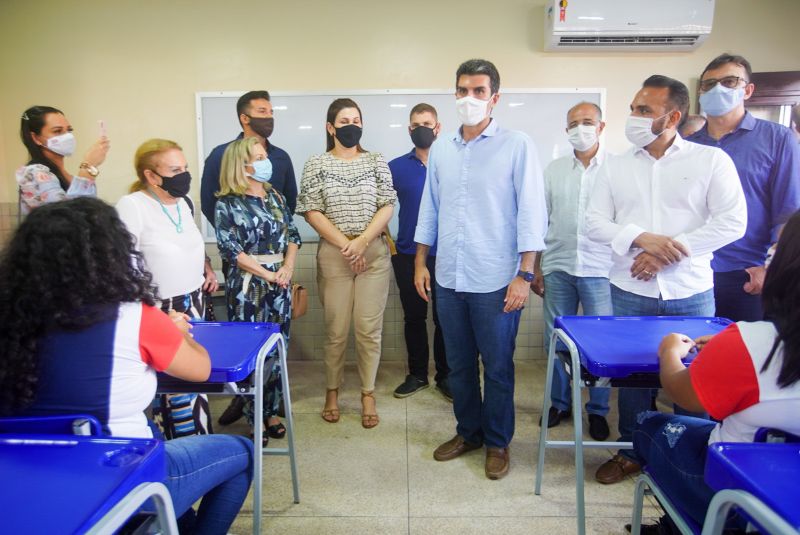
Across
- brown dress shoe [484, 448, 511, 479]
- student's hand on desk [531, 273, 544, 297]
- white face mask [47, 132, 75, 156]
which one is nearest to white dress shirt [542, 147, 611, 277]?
student's hand on desk [531, 273, 544, 297]

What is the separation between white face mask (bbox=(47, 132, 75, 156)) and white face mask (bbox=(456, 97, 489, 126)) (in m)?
2.02

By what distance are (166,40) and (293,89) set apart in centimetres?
89

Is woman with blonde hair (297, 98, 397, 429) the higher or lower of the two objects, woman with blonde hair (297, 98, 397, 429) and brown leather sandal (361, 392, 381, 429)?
the higher

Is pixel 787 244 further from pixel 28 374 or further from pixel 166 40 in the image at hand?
pixel 166 40

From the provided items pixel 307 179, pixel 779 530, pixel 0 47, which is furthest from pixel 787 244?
pixel 0 47

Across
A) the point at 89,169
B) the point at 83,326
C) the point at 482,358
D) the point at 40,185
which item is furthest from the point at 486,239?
the point at 40,185

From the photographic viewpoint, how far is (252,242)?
2475mm

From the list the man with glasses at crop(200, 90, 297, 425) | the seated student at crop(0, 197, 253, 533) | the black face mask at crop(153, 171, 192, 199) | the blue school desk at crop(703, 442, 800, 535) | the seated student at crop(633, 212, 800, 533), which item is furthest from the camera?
the man with glasses at crop(200, 90, 297, 425)

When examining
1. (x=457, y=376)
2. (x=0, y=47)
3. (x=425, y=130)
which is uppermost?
(x=0, y=47)

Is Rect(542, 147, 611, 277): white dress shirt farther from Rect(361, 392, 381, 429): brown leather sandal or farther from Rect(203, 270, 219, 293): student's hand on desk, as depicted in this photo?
Rect(203, 270, 219, 293): student's hand on desk

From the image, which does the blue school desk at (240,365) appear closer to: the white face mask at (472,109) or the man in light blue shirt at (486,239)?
the man in light blue shirt at (486,239)

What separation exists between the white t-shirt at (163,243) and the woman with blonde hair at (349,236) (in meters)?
0.70

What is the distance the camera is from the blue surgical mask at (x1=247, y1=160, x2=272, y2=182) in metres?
2.47

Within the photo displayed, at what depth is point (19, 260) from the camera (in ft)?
3.75
